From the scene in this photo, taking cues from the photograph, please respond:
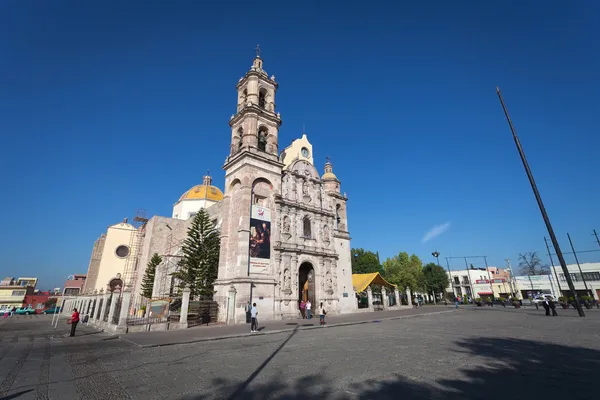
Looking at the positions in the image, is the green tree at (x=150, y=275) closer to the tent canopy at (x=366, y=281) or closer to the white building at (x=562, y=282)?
the tent canopy at (x=366, y=281)

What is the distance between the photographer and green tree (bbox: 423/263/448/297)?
5388 centimetres

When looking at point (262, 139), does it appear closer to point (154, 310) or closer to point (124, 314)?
point (154, 310)

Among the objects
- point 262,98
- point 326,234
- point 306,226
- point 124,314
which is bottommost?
point 124,314

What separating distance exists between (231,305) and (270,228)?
713 centimetres

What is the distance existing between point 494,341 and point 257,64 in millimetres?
29389

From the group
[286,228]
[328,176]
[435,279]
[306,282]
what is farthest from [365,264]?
[286,228]

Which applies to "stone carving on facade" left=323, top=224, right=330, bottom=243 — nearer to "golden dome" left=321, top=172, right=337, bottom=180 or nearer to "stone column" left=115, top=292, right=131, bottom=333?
"golden dome" left=321, top=172, right=337, bottom=180

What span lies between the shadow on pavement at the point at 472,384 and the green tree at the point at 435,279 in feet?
168

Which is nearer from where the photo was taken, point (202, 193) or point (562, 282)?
point (202, 193)

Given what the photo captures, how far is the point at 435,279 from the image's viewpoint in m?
54.1

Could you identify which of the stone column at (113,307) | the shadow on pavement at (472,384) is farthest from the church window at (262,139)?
the shadow on pavement at (472,384)

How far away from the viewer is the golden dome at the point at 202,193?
43.6 meters

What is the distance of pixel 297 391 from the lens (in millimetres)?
5219

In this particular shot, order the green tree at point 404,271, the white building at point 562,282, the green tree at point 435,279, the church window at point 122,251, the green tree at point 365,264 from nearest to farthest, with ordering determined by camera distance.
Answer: the church window at point 122,251 → the white building at point 562,282 → the green tree at point 404,271 → the green tree at point 365,264 → the green tree at point 435,279
